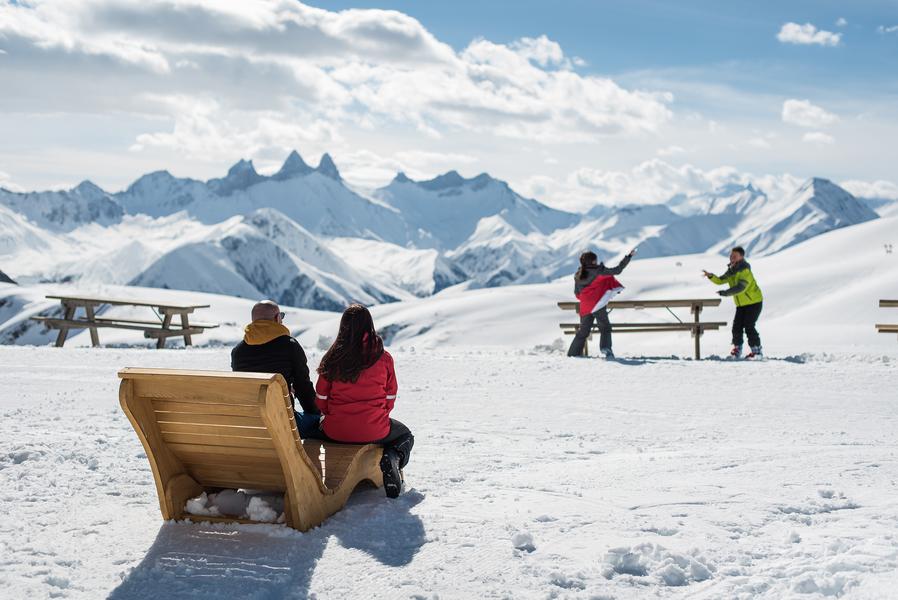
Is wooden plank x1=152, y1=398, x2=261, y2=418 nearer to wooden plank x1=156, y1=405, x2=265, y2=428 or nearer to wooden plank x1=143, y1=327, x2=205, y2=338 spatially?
wooden plank x1=156, y1=405, x2=265, y2=428

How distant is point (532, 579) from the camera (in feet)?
15.3

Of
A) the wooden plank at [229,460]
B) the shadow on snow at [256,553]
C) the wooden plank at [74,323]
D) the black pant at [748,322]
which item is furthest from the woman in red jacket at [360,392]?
the wooden plank at [74,323]

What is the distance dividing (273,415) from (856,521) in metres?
3.80

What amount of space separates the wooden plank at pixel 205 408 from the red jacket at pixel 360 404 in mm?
1096

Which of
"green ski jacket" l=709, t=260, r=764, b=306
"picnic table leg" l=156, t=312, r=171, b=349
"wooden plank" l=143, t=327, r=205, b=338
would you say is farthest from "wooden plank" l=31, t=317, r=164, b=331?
"green ski jacket" l=709, t=260, r=764, b=306

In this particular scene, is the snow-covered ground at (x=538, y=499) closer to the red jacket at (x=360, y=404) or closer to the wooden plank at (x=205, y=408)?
the red jacket at (x=360, y=404)

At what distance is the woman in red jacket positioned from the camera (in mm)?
5906

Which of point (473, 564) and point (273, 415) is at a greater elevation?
point (273, 415)

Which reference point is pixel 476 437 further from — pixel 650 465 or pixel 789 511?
pixel 789 511

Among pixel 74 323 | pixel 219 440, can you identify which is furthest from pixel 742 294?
pixel 74 323

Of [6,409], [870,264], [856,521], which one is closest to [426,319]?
[870,264]

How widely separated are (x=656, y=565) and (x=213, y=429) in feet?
9.32

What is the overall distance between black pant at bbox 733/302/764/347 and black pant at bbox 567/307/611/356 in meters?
2.25

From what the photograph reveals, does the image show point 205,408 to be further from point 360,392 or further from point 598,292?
point 598,292
